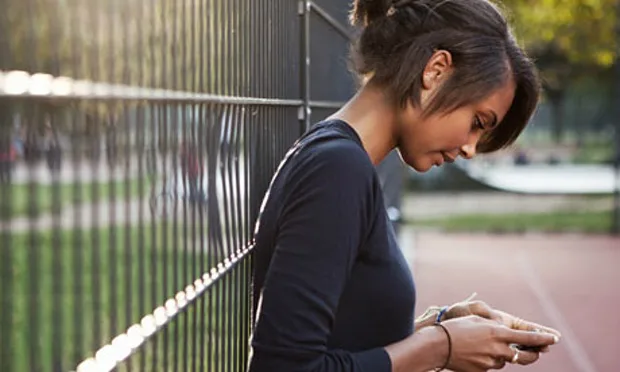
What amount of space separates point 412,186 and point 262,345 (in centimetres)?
2397

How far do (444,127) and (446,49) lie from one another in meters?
0.15

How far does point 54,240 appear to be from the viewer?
1.76 metres

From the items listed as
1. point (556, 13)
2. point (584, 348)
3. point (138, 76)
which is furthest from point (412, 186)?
point (138, 76)

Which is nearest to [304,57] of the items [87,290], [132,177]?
[132,177]

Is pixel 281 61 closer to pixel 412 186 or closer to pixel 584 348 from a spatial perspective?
pixel 584 348

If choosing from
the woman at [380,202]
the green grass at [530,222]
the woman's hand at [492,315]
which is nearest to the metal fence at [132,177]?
the woman at [380,202]

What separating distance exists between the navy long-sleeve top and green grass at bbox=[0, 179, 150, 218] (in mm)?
361

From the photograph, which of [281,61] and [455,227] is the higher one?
[281,61]

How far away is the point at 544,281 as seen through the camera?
1365 cm

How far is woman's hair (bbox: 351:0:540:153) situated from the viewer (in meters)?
2.63

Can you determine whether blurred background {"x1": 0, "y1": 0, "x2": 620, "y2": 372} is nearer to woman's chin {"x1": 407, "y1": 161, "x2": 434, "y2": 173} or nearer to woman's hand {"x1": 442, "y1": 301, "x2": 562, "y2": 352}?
woman's chin {"x1": 407, "y1": 161, "x2": 434, "y2": 173}

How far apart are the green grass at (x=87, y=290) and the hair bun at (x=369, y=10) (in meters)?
0.60

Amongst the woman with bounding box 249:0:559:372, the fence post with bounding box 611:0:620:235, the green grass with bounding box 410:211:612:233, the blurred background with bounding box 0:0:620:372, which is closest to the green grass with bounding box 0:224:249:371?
the blurred background with bounding box 0:0:620:372

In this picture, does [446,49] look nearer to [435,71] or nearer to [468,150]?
[435,71]
